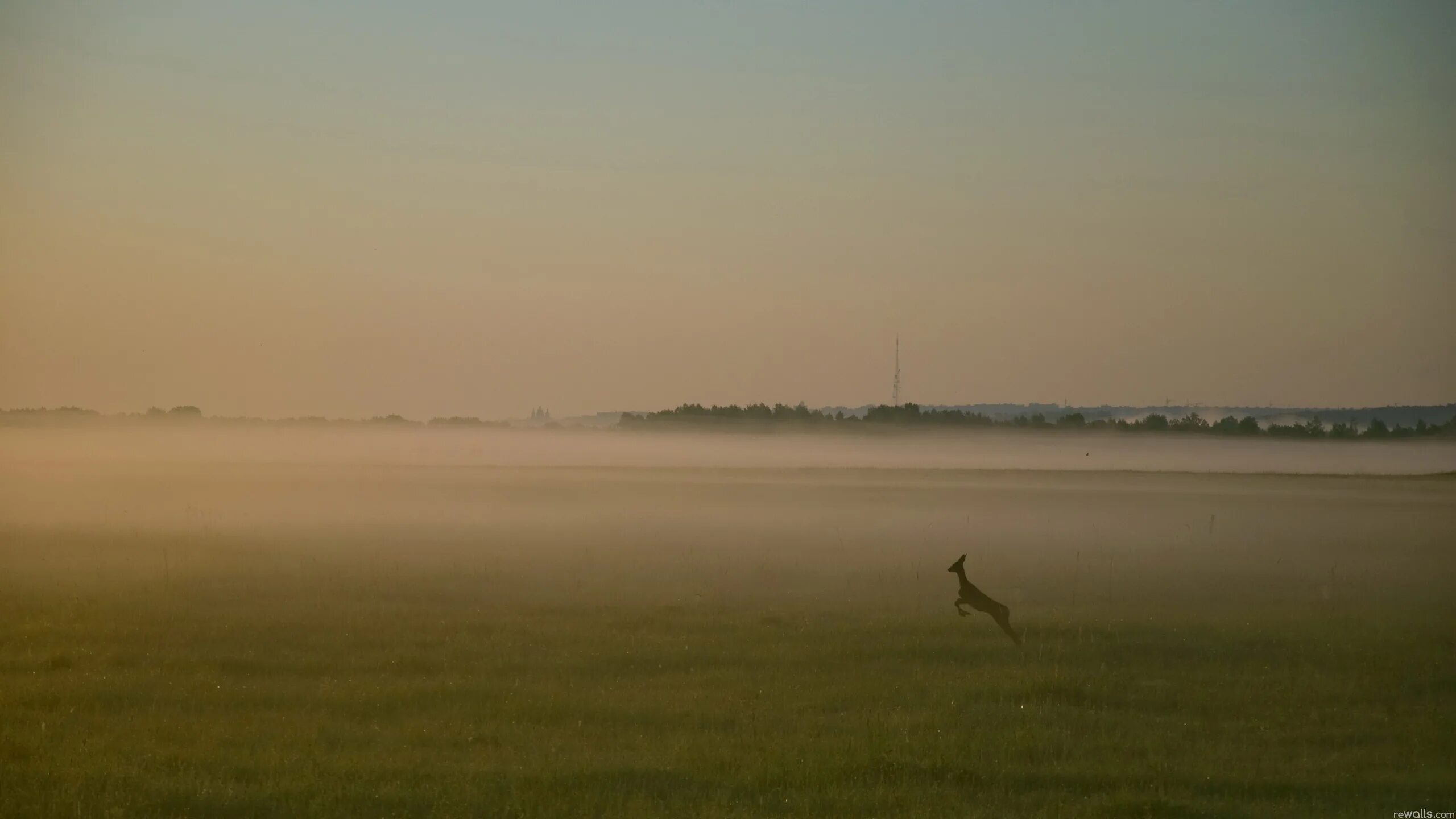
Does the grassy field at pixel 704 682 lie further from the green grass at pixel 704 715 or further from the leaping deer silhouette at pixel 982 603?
the leaping deer silhouette at pixel 982 603

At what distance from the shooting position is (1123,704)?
18.9 meters

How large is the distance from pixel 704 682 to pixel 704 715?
7.90ft

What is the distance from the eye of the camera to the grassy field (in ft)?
46.5

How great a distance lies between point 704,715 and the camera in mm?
17594

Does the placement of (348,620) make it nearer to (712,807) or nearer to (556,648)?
(556,648)

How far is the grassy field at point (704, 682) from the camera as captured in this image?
1419cm

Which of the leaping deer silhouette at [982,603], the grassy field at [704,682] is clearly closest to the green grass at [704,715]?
the grassy field at [704,682]

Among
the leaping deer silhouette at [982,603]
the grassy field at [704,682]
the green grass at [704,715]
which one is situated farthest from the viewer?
the leaping deer silhouette at [982,603]

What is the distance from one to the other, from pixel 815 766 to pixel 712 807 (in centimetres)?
199

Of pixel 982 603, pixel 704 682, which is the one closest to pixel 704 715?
pixel 704 682

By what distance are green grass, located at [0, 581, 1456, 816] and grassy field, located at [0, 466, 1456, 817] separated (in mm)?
75

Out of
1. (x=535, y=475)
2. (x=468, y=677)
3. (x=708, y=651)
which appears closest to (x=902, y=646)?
(x=708, y=651)

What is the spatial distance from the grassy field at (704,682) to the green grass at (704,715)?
75 mm

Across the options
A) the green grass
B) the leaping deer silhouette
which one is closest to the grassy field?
the green grass
